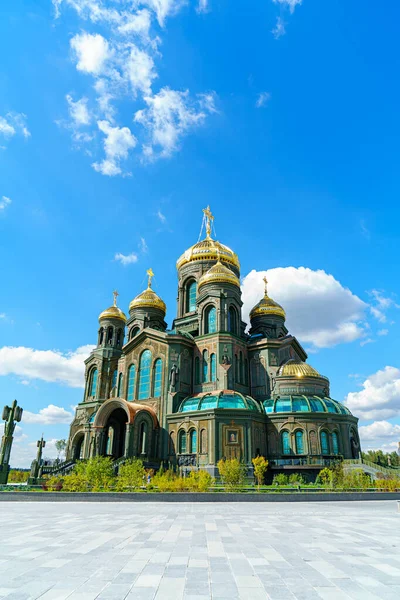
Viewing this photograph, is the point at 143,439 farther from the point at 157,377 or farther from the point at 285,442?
the point at 285,442

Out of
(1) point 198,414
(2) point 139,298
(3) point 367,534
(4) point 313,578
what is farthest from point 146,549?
(2) point 139,298

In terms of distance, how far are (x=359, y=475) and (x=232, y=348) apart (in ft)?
52.8

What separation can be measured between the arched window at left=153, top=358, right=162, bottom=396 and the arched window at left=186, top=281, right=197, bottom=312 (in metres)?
9.18

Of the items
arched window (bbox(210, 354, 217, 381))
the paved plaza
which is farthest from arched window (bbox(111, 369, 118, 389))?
the paved plaza

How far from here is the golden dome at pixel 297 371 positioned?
120ft

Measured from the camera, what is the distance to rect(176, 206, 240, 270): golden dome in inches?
1900

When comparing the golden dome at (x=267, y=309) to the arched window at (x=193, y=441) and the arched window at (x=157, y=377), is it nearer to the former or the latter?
the arched window at (x=157, y=377)

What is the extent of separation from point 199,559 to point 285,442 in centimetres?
2816

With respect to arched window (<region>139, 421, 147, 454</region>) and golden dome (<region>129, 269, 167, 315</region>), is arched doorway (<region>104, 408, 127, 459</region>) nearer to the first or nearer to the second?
arched window (<region>139, 421, 147, 454</region>)

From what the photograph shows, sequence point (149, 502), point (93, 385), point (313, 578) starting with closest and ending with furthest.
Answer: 1. point (313, 578)
2. point (149, 502)
3. point (93, 385)

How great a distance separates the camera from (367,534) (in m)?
9.88

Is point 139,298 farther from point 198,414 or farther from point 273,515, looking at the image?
point 273,515

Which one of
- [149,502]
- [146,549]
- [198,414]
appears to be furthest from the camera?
[198,414]

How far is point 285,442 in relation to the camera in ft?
110
